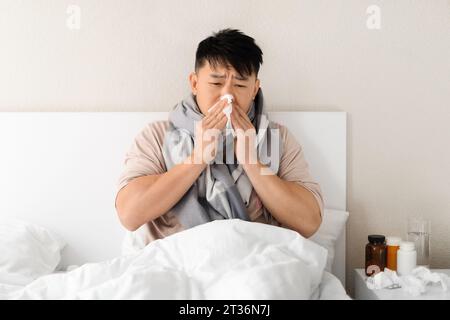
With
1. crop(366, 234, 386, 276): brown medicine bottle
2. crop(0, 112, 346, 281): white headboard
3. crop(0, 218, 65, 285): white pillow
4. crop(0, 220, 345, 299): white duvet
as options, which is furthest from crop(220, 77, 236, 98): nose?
crop(0, 218, 65, 285): white pillow

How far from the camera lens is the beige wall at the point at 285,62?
1828mm

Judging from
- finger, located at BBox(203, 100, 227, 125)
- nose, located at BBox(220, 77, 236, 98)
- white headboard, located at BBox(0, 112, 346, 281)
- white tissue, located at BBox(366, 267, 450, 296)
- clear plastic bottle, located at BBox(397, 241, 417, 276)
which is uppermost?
nose, located at BBox(220, 77, 236, 98)

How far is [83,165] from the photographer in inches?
71.0

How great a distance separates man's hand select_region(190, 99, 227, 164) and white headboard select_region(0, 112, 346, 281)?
11.8 inches

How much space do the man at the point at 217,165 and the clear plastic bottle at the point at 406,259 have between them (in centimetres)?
28

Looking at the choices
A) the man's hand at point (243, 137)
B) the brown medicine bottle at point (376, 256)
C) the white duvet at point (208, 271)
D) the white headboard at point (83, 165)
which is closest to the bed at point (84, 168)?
the white headboard at point (83, 165)

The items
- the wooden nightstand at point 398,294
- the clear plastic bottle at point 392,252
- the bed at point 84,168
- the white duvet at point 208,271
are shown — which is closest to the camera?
the white duvet at point 208,271

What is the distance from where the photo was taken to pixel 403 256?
63.1 inches

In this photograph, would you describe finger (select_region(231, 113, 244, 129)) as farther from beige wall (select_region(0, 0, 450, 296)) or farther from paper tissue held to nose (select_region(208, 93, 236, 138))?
beige wall (select_region(0, 0, 450, 296))

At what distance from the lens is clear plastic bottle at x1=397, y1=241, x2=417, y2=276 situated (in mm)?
1596

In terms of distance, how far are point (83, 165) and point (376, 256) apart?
102cm

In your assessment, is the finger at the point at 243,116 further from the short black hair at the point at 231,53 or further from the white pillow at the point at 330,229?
the white pillow at the point at 330,229
